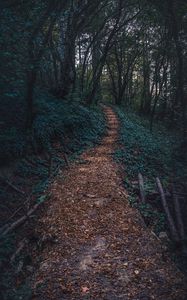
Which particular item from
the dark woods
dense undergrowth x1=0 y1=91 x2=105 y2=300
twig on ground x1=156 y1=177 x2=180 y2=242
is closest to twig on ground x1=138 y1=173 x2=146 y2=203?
twig on ground x1=156 y1=177 x2=180 y2=242

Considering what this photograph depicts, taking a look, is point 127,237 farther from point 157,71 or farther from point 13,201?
point 157,71

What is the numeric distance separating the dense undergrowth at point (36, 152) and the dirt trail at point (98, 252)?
564mm

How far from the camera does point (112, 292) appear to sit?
242 inches

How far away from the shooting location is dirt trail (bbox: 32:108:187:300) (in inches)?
246

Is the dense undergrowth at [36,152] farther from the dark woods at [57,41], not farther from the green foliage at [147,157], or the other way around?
the green foliage at [147,157]

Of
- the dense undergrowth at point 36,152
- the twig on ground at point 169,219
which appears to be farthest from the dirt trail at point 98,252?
the dense undergrowth at point 36,152

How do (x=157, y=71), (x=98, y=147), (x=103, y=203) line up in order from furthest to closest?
(x=157, y=71), (x=98, y=147), (x=103, y=203)

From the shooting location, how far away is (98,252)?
24.0 ft

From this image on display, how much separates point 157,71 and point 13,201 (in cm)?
1859

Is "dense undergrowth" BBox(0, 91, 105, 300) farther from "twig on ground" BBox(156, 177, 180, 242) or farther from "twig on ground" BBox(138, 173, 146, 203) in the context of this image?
"twig on ground" BBox(156, 177, 180, 242)

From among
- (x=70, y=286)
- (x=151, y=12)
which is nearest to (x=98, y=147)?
(x=151, y=12)

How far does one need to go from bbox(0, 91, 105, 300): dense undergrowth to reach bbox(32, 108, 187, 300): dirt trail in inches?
22.2

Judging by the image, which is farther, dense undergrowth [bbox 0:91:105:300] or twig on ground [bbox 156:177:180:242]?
twig on ground [bbox 156:177:180:242]

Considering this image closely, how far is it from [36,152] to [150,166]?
467 centimetres
